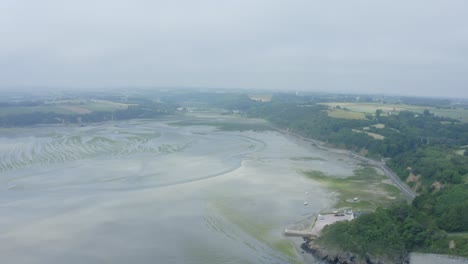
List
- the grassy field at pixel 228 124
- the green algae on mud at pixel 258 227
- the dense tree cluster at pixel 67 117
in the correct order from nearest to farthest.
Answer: the green algae on mud at pixel 258 227 < the grassy field at pixel 228 124 < the dense tree cluster at pixel 67 117

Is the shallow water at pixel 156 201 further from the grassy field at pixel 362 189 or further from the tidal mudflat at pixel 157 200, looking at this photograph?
the grassy field at pixel 362 189

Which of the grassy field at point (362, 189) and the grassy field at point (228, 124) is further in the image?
the grassy field at point (228, 124)

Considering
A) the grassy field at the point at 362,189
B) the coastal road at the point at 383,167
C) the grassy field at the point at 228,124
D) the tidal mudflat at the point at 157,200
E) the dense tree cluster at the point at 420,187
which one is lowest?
the tidal mudflat at the point at 157,200

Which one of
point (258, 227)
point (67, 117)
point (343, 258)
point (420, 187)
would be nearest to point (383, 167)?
point (420, 187)

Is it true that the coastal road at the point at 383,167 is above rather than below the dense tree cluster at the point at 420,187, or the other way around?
below

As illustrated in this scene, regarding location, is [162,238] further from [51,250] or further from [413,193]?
[413,193]

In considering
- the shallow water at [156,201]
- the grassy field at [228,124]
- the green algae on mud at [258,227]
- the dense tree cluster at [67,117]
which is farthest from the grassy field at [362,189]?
the dense tree cluster at [67,117]
